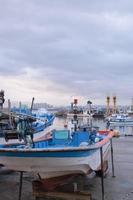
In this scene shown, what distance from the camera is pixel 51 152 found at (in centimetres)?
840

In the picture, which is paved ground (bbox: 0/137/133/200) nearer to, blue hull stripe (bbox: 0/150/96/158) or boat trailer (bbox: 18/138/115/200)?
boat trailer (bbox: 18/138/115/200)

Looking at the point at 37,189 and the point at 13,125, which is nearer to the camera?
the point at 37,189

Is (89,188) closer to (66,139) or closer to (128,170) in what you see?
(66,139)

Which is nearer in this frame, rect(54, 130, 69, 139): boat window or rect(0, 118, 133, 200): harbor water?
rect(0, 118, 133, 200): harbor water

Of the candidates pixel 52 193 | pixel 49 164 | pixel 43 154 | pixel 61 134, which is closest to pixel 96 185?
pixel 61 134

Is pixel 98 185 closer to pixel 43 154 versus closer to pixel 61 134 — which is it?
pixel 61 134

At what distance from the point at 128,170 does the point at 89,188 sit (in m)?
2.90

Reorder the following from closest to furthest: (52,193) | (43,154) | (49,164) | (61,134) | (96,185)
Answer: (43,154) → (49,164) → (52,193) → (96,185) → (61,134)

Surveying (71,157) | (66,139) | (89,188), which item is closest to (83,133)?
(66,139)

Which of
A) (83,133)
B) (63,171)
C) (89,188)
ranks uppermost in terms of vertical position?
(83,133)

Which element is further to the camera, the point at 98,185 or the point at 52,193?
the point at 98,185

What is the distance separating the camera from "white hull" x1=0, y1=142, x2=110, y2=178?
857 cm

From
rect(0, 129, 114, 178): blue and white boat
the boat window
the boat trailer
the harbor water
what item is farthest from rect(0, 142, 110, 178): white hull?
the boat window

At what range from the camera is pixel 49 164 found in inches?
339
